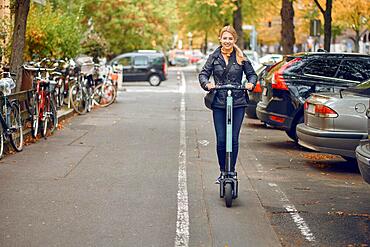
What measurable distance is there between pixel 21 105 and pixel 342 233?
7294 mm

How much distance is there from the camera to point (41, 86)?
13961mm

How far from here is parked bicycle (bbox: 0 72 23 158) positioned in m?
11.1

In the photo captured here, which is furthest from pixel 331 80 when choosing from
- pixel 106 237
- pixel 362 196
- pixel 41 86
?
pixel 106 237

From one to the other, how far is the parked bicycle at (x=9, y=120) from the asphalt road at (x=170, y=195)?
26 cm

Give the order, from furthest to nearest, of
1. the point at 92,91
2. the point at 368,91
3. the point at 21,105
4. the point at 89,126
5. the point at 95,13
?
1. the point at 95,13
2. the point at 92,91
3. the point at 89,126
4. the point at 21,105
5. the point at 368,91

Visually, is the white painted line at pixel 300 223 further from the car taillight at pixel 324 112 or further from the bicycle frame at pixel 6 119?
the bicycle frame at pixel 6 119

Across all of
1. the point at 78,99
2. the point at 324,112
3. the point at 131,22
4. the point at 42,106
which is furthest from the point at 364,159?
the point at 131,22

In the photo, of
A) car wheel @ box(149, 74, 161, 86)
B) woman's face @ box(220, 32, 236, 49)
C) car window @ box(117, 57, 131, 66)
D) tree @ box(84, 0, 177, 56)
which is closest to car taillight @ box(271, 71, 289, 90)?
woman's face @ box(220, 32, 236, 49)

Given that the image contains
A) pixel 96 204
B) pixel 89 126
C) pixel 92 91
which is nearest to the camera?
pixel 96 204

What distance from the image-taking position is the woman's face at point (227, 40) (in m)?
8.56

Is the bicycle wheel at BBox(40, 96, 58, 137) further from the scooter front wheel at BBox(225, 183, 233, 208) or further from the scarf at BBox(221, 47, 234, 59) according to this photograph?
the scooter front wheel at BBox(225, 183, 233, 208)

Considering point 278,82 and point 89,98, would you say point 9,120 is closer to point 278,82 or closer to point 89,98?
point 278,82

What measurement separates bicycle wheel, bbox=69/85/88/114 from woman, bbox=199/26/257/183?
34.5ft

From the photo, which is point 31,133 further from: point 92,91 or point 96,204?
point 92,91
